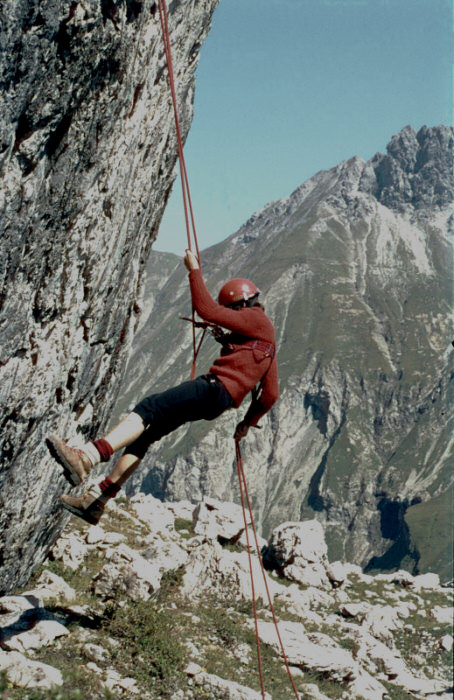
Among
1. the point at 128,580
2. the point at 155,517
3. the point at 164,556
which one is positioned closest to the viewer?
the point at 128,580

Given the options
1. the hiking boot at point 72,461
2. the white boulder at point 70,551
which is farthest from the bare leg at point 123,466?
the white boulder at point 70,551

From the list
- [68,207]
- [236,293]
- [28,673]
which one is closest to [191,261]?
[236,293]

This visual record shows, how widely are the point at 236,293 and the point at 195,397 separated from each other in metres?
1.83

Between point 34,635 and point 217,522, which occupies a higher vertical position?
point 34,635

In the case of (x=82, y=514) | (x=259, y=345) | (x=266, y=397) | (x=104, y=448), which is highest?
(x=259, y=345)

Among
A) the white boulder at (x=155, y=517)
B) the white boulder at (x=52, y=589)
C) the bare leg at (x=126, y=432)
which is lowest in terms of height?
the white boulder at (x=155, y=517)

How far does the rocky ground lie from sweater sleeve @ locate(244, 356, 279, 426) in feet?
15.6

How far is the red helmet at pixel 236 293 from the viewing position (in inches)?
344

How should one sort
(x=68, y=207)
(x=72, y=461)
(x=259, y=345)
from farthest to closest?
(x=68, y=207)
(x=259, y=345)
(x=72, y=461)

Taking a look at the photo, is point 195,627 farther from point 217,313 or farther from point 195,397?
point 217,313

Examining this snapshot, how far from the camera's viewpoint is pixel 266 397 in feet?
31.4

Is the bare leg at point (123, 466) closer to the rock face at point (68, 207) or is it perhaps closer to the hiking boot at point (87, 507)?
the hiking boot at point (87, 507)

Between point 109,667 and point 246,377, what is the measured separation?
19.0 feet

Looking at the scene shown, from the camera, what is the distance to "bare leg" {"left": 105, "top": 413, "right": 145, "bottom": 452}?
7.50 meters
